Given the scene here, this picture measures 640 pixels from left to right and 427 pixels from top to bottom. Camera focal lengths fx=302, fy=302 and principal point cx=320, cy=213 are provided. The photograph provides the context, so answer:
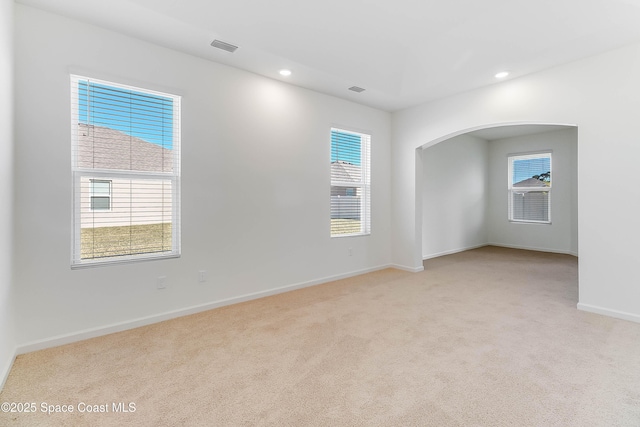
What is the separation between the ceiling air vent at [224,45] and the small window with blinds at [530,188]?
753 centimetres

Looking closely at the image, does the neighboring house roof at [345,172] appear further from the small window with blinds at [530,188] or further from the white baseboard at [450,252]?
the small window with blinds at [530,188]

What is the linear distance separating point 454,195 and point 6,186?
7521 millimetres

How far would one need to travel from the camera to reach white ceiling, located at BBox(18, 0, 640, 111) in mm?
2660

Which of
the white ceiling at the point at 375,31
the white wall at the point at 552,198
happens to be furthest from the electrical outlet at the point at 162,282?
the white wall at the point at 552,198

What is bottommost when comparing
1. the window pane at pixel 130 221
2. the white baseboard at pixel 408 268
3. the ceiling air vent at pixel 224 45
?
the white baseboard at pixel 408 268

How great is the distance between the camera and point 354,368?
2229 millimetres

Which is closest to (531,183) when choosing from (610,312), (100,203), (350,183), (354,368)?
(610,312)

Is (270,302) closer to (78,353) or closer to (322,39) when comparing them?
(78,353)

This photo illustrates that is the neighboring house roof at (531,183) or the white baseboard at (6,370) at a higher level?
the neighboring house roof at (531,183)

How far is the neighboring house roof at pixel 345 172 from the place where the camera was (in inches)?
185

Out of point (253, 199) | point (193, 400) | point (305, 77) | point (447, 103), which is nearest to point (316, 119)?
point (305, 77)

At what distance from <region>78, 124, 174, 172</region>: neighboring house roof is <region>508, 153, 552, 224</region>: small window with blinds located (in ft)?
26.7

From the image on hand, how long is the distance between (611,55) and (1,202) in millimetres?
5596

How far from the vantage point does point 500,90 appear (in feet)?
13.3
